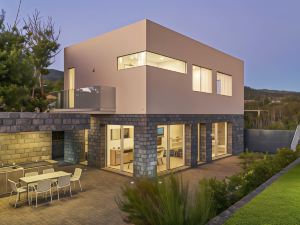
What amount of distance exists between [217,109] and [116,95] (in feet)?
24.5

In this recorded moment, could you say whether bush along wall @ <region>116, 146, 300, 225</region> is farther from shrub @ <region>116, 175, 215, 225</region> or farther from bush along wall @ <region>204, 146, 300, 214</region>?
bush along wall @ <region>204, 146, 300, 214</region>

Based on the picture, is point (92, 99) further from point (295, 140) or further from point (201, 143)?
point (295, 140)

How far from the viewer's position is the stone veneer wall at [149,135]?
36.1 feet

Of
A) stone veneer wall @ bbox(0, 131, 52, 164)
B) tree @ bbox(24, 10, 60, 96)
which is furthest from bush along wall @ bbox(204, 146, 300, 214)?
tree @ bbox(24, 10, 60, 96)

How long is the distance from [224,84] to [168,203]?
49.4 ft

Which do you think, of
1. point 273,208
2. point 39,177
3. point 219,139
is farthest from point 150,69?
point 219,139

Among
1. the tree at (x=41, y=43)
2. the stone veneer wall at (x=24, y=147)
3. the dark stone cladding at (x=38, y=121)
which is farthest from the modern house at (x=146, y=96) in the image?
the tree at (x=41, y=43)

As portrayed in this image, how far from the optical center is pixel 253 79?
101438mm

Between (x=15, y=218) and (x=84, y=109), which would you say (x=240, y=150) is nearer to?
(x=84, y=109)

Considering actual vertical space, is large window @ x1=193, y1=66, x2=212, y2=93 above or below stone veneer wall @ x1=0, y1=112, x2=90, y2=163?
above

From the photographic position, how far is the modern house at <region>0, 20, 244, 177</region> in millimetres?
11031

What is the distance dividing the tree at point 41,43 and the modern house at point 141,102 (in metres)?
3.40

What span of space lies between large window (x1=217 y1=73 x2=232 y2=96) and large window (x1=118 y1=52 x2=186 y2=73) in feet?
16.8

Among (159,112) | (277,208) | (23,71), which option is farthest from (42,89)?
(277,208)
